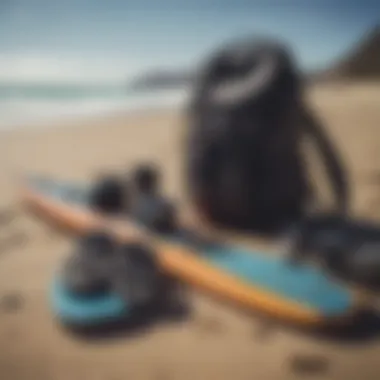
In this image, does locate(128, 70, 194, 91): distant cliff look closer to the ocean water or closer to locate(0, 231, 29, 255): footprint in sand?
the ocean water

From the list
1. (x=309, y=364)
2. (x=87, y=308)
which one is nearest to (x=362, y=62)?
(x=309, y=364)

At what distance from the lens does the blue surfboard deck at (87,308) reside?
1.29m

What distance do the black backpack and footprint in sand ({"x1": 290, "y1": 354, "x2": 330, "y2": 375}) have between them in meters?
0.25

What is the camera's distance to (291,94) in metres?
1.29

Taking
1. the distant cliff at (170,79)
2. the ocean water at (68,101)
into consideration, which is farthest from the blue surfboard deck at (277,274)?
the distant cliff at (170,79)

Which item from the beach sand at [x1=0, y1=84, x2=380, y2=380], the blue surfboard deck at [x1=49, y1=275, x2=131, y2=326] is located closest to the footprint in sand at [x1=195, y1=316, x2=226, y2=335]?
the beach sand at [x1=0, y1=84, x2=380, y2=380]

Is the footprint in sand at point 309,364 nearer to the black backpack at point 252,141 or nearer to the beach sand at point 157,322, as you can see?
the beach sand at point 157,322

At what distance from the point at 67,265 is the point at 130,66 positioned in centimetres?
37

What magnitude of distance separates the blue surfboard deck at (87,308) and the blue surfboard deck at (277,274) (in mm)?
159

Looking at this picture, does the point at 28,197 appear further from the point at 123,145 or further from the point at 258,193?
the point at 258,193

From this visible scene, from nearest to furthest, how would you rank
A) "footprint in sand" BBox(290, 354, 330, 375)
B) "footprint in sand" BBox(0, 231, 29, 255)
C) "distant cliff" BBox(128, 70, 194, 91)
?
"footprint in sand" BBox(290, 354, 330, 375)
"distant cliff" BBox(128, 70, 194, 91)
"footprint in sand" BBox(0, 231, 29, 255)

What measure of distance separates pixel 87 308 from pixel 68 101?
1.28 feet

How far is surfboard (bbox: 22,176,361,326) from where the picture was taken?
1218mm

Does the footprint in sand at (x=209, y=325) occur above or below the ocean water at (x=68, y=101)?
below
